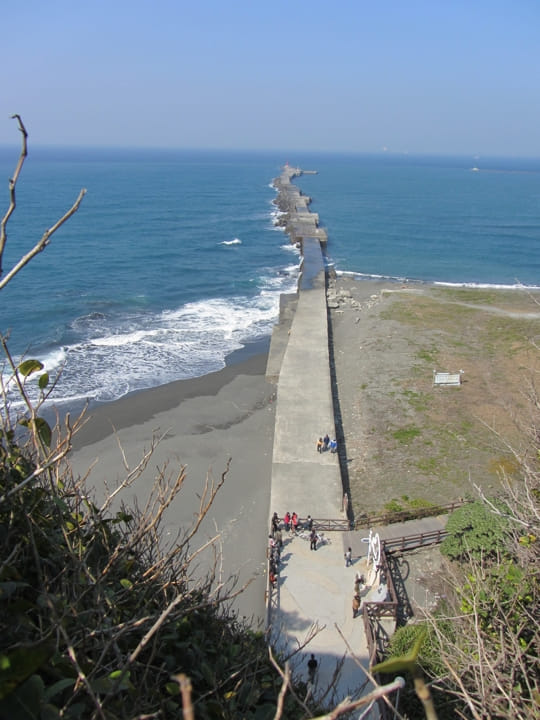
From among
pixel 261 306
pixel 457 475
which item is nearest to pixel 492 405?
pixel 457 475

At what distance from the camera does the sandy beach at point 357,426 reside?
16.8 meters

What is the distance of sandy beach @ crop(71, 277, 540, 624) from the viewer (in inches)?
659

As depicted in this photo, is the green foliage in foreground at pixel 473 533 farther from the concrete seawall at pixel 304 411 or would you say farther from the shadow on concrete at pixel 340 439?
the concrete seawall at pixel 304 411

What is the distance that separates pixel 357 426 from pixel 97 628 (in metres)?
18.3

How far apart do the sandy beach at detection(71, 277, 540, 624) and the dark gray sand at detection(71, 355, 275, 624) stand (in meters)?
0.05

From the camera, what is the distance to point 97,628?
3812 mm

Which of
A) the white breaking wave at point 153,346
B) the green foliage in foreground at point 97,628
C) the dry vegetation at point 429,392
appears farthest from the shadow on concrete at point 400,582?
the white breaking wave at point 153,346

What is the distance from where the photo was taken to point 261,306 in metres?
38.0

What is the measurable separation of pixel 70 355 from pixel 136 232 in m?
33.3

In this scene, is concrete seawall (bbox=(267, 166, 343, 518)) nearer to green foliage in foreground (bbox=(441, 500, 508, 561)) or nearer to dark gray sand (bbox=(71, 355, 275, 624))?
dark gray sand (bbox=(71, 355, 275, 624))

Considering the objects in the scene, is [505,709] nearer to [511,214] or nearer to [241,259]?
[241,259]

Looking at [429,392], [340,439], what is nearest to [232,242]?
[429,392]

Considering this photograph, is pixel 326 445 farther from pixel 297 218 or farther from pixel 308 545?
pixel 297 218

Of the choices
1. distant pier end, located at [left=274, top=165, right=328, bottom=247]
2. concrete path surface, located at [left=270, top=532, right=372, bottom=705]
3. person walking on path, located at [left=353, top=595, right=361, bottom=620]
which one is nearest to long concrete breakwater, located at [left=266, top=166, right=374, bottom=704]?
concrete path surface, located at [left=270, top=532, right=372, bottom=705]
